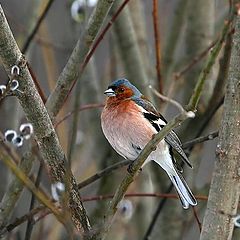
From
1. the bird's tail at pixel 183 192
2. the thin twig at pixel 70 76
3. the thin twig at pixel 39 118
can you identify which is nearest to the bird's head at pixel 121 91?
the bird's tail at pixel 183 192

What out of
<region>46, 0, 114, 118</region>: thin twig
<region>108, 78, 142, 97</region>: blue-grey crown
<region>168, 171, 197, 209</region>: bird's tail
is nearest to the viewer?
<region>46, 0, 114, 118</region>: thin twig

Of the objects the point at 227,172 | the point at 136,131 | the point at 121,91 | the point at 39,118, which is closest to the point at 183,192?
the point at 136,131

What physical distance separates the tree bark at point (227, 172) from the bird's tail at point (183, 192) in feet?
2.09

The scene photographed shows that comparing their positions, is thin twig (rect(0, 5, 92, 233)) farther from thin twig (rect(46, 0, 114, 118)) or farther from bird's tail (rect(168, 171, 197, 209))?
bird's tail (rect(168, 171, 197, 209))

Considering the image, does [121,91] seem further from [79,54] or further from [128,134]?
[79,54]

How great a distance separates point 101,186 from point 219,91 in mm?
862

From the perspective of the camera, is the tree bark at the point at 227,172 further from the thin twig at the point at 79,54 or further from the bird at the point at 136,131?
the bird at the point at 136,131

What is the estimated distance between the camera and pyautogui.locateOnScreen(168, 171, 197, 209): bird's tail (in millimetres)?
2719

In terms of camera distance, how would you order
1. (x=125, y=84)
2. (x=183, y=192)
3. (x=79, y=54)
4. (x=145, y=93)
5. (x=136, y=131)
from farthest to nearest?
(x=145, y=93), (x=125, y=84), (x=136, y=131), (x=183, y=192), (x=79, y=54)

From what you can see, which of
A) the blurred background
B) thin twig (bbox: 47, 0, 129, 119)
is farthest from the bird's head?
thin twig (bbox: 47, 0, 129, 119)

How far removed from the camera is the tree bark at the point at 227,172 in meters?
2.02

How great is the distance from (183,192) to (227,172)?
29.6 inches

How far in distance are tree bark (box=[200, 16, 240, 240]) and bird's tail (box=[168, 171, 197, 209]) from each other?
0.64m

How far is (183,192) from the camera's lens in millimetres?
2783
